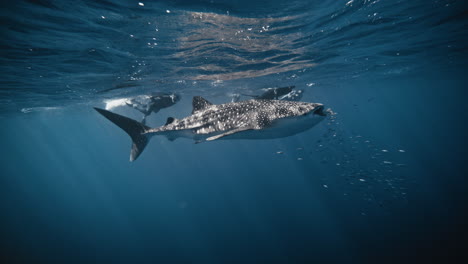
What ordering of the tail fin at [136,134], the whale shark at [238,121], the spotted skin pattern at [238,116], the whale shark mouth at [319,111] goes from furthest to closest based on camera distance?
the tail fin at [136,134], the spotted skin pattern at [238,116], the whale shark at [238,121], the whale shark mouth at [319,111]

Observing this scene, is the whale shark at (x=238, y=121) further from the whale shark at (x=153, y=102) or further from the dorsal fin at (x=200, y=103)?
the whale shark at (x=153, y=102)

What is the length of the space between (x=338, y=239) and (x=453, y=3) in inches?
891

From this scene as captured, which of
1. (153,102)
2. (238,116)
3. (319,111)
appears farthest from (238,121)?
(153,102)

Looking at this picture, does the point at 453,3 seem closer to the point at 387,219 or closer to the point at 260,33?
the point at 260,33

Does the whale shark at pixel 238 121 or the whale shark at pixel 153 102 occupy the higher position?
the whale shark at pixel 153 102

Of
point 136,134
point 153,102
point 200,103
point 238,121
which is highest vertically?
point 153,102

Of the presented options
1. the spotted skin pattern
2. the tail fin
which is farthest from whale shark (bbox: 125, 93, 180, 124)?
the spotted skin pattern

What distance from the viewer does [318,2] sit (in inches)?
297

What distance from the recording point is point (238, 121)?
5.16 meters

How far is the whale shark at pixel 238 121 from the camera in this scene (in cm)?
412

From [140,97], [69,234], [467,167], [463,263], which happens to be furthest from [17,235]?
[467,167]

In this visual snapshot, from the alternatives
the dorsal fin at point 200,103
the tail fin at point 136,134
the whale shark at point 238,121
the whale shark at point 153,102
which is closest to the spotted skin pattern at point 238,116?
the whale shark at point 238,121

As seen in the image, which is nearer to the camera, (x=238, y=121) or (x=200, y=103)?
(x=238, y=121)

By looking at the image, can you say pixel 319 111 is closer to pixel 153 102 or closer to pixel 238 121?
pixel 238 121
